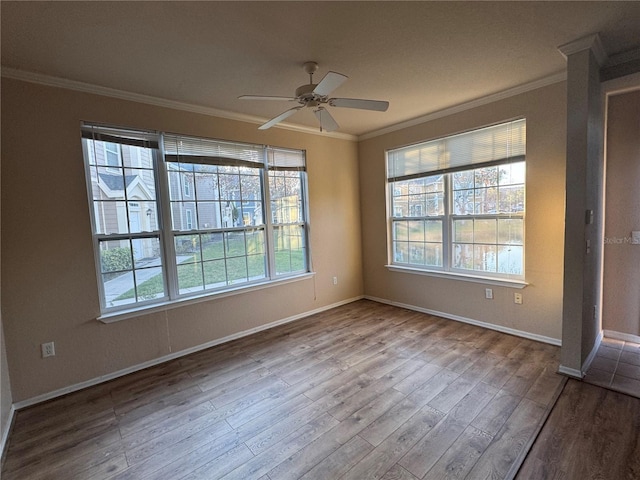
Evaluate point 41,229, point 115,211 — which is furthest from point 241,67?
point 41,229

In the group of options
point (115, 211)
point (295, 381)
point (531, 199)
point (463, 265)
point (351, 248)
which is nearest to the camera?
point (295, 381)

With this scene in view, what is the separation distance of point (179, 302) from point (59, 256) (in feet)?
3.50

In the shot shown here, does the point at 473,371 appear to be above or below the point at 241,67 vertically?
below

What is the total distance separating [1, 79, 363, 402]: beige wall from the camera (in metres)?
2.29

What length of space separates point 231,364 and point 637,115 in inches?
174

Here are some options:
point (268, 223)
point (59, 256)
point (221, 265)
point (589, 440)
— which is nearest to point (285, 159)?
point (268, 223)

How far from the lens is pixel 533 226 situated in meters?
3.01

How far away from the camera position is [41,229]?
240 centimetres

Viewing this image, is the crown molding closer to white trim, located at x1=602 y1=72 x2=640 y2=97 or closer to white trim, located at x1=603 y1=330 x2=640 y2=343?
white trim, located at x1=602 y1=72 x2=640 y2=97

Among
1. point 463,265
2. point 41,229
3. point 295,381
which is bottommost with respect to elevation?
point 295,381

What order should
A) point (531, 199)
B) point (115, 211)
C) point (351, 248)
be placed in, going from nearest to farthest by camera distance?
point (115, 211), point (531, 199), point (351, 248)

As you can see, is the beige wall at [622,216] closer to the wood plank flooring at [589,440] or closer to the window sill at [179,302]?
the wood plank flooring at [589,440]

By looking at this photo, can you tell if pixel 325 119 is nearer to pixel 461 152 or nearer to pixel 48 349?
pixel 461 152

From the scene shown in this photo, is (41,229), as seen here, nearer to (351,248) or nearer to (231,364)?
(231,364)
